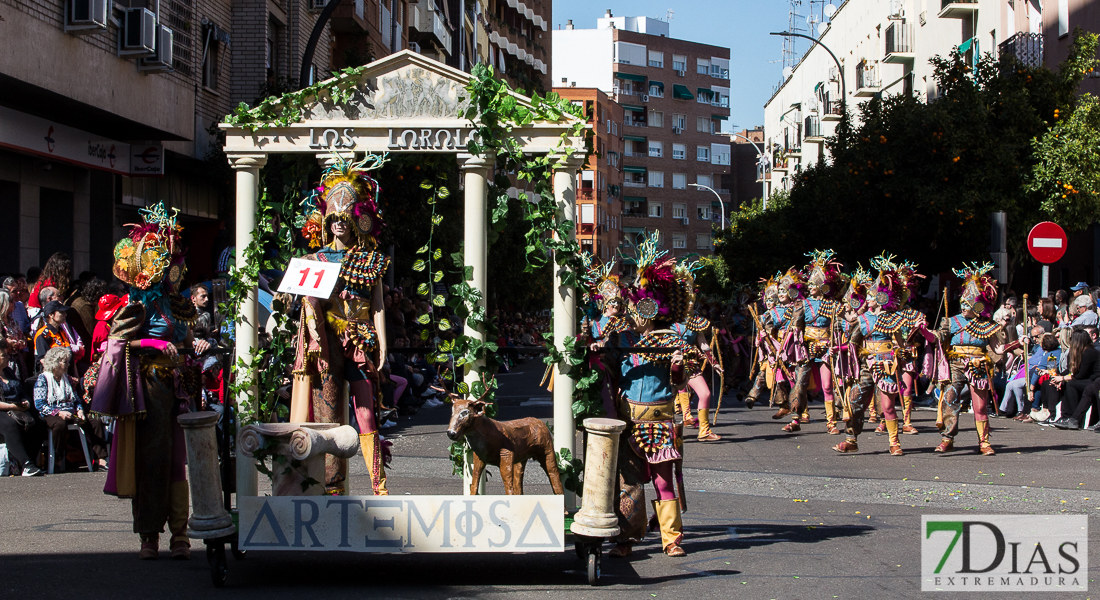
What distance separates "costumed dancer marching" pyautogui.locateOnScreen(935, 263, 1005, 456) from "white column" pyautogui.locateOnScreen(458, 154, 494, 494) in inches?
305

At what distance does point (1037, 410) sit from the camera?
61.2ft

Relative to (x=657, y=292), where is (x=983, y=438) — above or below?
below

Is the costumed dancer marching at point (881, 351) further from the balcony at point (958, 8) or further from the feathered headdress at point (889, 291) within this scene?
the balcony at point (958, 8)

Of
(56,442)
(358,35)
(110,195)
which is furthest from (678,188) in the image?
(56,442)

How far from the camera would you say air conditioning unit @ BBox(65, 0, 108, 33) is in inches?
665

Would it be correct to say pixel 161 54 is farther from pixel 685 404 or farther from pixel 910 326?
pixel 910 326

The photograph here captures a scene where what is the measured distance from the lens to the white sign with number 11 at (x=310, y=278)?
732 cm

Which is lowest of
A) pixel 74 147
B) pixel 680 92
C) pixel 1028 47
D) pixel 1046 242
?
pixel 1046 242

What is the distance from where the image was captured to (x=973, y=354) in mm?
13594

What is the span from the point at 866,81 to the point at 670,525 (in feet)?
154

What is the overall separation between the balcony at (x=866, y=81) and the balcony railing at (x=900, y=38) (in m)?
4.35

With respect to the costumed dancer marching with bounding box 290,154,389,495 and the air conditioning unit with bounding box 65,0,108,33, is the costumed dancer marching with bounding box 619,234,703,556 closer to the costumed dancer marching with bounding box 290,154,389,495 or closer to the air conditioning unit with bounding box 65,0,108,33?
the costumed dancer marching with bounding box 290,154,389,495

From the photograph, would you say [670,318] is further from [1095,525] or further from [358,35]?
[358,35]

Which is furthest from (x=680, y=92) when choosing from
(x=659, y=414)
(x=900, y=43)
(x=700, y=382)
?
(x=659, y=414)
